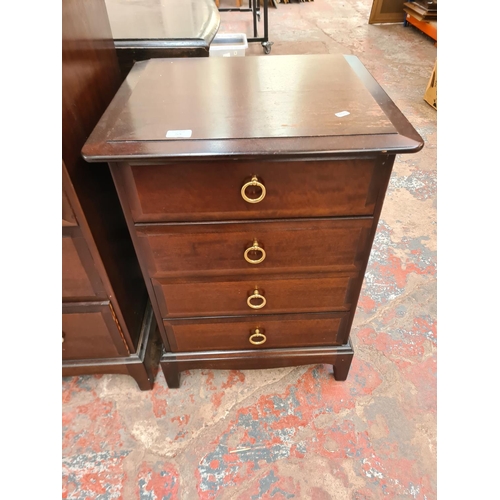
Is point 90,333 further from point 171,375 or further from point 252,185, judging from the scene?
point 252,185

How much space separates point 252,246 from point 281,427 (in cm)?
59

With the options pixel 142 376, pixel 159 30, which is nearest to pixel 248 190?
pixel 142 376

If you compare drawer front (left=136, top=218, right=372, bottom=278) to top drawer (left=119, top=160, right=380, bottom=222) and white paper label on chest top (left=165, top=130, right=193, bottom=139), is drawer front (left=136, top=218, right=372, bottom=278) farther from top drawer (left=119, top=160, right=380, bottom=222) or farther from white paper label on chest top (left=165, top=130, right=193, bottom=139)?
white paper label on chest top (left=165, top=130, right=193, bottom=139)

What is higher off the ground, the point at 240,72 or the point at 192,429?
the point at 240,72

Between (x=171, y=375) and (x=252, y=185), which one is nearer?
(x=252, y=185)

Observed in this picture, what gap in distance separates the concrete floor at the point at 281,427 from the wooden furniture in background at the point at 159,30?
103 centimetres

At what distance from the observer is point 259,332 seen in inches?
41.4

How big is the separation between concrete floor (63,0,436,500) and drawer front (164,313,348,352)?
18cm

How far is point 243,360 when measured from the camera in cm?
113

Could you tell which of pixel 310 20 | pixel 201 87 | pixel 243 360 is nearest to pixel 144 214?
pixel 201 87

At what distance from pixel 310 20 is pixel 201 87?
166 inches

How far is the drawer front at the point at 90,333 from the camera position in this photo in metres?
0.96

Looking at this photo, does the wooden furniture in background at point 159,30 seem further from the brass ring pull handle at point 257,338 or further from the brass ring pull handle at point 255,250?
the brass ring pull handle at point 257,338

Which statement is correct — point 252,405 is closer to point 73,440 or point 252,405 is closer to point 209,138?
point 73,440
